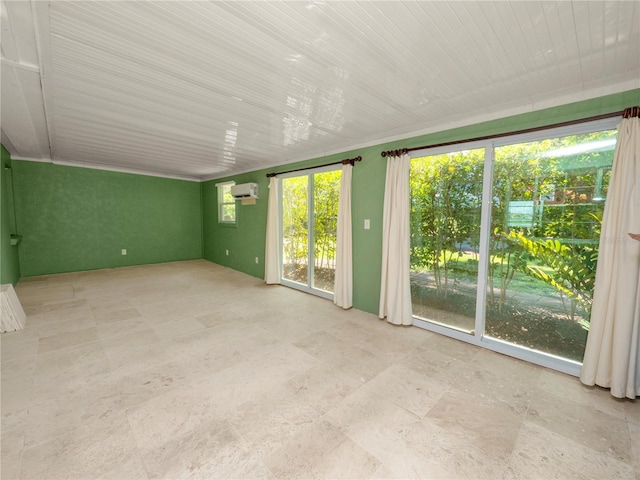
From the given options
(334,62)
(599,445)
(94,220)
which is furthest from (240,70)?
(94,220)

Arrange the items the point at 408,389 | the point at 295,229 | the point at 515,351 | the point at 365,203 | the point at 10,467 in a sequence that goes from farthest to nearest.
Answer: the point at 295,229, the point at 365,203, the point at 515,351, the point at 408,389, the point at 10,467

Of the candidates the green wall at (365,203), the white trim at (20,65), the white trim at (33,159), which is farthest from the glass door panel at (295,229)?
the white trim at (33,159)

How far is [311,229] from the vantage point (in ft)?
14.3

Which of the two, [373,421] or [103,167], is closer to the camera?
[373,421]

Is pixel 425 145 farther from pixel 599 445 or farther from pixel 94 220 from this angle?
pixel 94 220

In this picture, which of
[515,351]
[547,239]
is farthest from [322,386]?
[547,239]

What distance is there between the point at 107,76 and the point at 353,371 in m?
3.00

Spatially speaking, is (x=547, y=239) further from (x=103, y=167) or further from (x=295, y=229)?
(x=103, y=167)

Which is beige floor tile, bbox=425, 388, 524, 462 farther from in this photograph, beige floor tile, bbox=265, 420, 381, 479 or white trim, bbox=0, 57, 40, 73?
white trim, bbox=0, 57, 40, 73

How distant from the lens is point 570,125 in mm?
2086

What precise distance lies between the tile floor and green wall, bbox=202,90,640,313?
0.79 metres

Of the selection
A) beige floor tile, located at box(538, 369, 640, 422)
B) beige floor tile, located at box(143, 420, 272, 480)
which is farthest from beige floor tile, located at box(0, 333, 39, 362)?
beige floor tile, located at box(538, 369, 640, 422)

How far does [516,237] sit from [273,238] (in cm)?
363

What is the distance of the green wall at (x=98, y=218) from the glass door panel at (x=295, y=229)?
367cm
